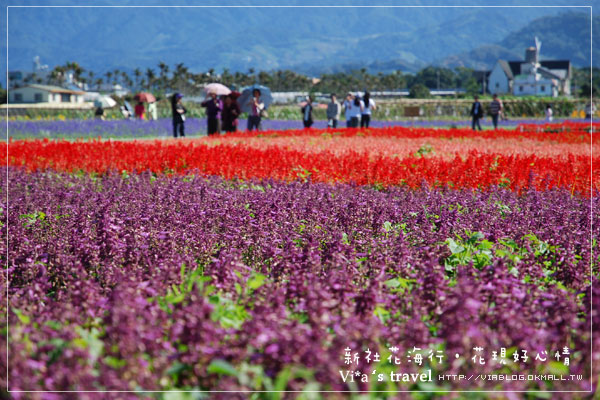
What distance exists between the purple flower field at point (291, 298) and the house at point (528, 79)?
151443 mm

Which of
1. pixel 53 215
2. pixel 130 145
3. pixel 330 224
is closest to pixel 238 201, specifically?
pixel 330 224

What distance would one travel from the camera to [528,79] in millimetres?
152250

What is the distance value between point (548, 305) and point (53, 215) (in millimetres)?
4622

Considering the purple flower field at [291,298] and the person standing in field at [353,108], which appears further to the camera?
the person standing in field at [353,108]

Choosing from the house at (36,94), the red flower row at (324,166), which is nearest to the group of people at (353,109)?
the red flower row at (324,166)

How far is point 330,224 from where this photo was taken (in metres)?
5.85

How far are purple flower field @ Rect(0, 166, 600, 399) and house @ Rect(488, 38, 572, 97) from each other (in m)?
151

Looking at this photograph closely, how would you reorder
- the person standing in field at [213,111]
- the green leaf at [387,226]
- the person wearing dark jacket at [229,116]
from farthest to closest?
the person wearing dark jacket at [229,116], the person standing in field at [213,111], the green leaf at [387,226]

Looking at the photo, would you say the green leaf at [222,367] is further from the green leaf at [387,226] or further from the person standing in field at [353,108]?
the person standing in field at [353,108]

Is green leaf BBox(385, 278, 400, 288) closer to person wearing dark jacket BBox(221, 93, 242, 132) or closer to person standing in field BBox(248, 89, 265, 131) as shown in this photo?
person wearing dark jacket BBox(221, 93, 242, 132)

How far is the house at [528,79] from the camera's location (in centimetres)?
15050

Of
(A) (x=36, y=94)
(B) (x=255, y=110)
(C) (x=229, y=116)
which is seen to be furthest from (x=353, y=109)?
(A) (x=36, y=94)

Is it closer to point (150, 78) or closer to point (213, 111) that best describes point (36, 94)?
point (150, 78)

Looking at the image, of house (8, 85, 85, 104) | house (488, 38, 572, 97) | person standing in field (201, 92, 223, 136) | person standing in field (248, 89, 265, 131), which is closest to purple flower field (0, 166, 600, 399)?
person standing in field (201, 92, 223, 136)
